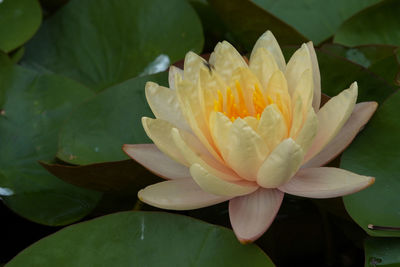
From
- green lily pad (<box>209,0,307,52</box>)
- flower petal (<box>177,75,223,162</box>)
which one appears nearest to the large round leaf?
flower petal (<box>177,75,223,162</box>)

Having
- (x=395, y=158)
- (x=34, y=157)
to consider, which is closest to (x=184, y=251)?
(x=395, y=158)

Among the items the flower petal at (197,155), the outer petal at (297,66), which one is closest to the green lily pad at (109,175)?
the flower petal at (197,155)

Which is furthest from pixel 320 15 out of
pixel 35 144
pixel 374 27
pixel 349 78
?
pixel 35 144

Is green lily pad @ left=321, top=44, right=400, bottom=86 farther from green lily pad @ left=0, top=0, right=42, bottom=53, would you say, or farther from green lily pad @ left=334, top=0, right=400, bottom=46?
green lily pad @ left=0, top=0, right=42, bottom=53

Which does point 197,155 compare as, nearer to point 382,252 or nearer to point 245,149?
point 245,149

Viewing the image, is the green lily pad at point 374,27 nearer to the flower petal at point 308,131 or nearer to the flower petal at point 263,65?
the flower petal at point 263,65
